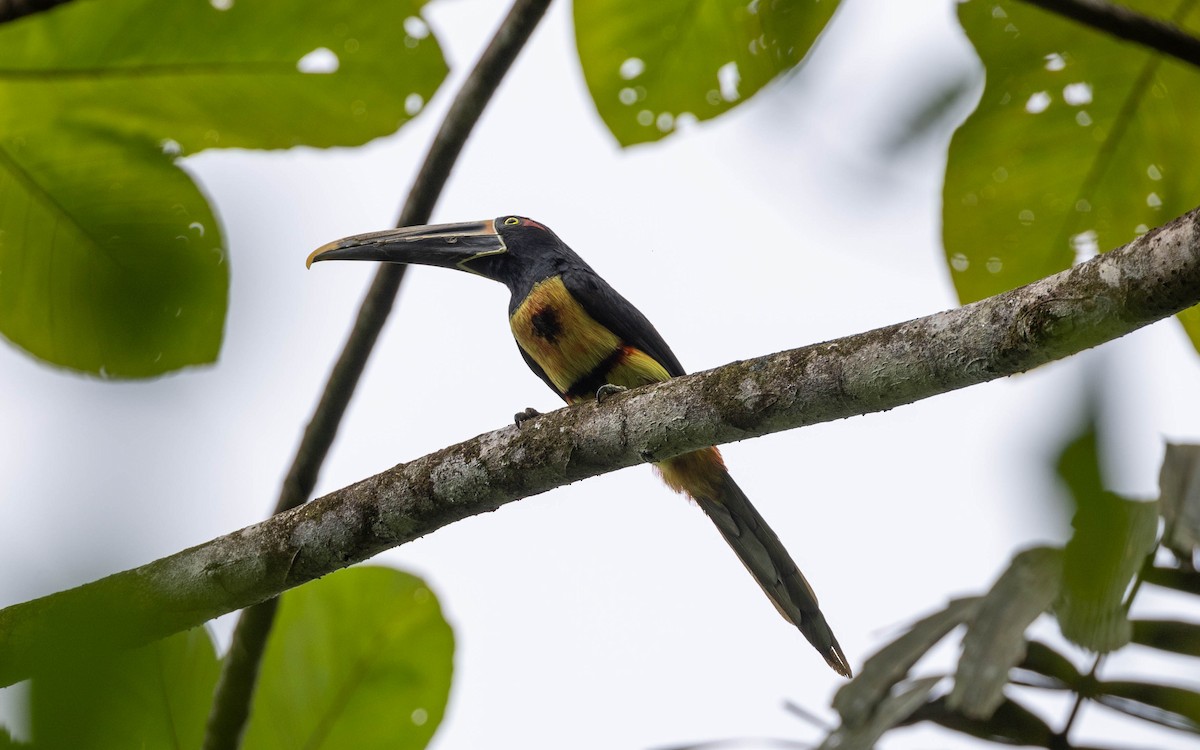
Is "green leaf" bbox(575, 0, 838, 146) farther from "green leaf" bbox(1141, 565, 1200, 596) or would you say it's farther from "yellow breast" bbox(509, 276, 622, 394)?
"green leaf" bbox(1141, 565, 1200, 596)

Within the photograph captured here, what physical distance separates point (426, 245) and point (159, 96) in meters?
1.31

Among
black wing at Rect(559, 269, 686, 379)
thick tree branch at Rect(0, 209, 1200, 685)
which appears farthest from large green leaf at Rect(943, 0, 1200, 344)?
black wing at Rect(559, 269, 686, 379)

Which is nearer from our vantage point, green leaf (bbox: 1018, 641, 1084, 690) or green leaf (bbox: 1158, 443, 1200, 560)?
green leaf (bbox: 1158, 443, 1200, 560)

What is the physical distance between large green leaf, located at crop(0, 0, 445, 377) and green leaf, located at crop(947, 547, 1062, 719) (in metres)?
1.84

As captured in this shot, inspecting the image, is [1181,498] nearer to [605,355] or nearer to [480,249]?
[605,355]

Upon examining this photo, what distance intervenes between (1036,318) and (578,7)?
158 cm

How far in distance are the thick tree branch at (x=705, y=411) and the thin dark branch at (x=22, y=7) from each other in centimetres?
124

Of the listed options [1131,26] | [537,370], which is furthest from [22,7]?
[1131,26]

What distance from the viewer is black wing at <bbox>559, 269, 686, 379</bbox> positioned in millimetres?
3934

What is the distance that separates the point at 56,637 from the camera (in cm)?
50

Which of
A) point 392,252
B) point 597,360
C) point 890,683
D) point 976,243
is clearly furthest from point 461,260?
point 890,683

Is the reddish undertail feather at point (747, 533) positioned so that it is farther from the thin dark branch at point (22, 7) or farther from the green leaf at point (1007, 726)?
the thin dark branch at point (22, 7)

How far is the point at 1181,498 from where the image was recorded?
1968 mm

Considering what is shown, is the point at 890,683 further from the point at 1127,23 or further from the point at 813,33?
the point at 813,33
